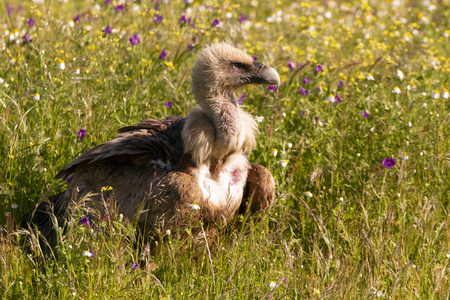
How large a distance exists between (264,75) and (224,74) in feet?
0.97

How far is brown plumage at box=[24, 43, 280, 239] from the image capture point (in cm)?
438

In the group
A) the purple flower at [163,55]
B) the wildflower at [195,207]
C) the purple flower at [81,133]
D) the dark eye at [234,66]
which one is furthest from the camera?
the purple flower at [163,55]

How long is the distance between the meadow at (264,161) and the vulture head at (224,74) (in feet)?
2.64

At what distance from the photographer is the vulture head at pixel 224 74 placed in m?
4.60

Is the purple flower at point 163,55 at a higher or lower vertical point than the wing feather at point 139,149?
lower

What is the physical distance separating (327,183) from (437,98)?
4.14 feet

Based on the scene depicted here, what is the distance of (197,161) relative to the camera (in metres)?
4.50

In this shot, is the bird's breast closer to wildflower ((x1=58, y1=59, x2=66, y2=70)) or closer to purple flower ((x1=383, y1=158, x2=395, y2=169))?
purple flower ((x1=383, y1=158, x2=395, y2=169))

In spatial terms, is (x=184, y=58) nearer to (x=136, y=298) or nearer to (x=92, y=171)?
(x=92, y=171)

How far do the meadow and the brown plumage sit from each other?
0.64ft

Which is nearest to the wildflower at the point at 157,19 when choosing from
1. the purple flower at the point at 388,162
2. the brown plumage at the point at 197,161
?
the brown plumage at the point at 197,161

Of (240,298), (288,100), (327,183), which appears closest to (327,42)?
(288,100)

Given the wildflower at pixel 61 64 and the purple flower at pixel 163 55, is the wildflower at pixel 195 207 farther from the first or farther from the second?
the purple flower at pixel 163 55

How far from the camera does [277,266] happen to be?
4285 millimetres
